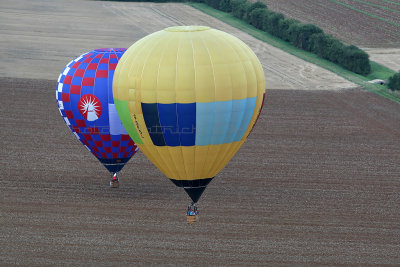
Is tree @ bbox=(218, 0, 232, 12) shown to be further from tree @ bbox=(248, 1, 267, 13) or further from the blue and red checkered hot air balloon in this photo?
the blue and red checkered hot air balloon

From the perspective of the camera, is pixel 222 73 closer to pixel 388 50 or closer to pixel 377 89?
pixel 377 89

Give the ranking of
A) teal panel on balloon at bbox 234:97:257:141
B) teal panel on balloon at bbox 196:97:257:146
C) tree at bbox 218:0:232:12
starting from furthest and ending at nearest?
tree at bbox 218:0:232:12, teal panel on balloon at bbox 234:97:257:141, teal panel on balloon at bbox 196:97:257:146

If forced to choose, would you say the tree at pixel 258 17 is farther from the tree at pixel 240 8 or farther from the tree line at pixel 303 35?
the tree at pixel 240 8

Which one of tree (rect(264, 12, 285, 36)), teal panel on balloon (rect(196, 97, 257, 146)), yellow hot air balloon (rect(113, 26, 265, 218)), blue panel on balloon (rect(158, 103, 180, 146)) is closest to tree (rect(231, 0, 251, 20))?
tree (rect(264, 12, 285, 36))

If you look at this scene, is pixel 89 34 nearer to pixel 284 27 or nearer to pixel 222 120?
pixel 284 27

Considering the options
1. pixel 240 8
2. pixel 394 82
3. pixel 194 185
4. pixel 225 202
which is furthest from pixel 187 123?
pixel 240 8
